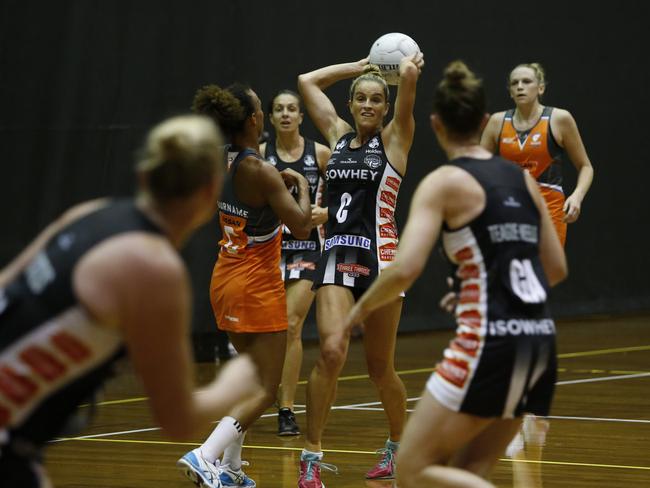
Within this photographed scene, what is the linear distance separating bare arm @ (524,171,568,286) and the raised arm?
8.57 feet

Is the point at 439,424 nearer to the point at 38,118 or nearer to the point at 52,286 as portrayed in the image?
the point at 52,286

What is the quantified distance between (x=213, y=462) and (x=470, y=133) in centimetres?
240

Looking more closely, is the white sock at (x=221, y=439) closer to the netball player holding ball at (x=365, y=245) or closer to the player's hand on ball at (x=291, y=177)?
the netball player holding ball at (x=365, y=245)

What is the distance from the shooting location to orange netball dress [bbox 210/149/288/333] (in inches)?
226

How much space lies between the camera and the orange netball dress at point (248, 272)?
5.74 metres

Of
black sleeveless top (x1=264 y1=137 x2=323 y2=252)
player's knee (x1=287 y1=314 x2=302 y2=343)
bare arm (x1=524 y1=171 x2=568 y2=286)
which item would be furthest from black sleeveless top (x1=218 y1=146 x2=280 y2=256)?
black sleeveless top (x1=264 y1=137 x2=323 y2=252)

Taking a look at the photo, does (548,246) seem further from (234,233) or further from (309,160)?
(309,160)

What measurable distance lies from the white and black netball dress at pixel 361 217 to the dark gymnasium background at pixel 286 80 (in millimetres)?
4832

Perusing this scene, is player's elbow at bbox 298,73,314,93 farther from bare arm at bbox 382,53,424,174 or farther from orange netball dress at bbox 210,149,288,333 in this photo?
orange netball dress at bbox 210,149,288,333

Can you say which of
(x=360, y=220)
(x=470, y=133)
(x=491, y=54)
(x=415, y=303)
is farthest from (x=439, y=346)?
(x=470, y=133)

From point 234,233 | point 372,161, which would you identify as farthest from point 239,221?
point 372,161

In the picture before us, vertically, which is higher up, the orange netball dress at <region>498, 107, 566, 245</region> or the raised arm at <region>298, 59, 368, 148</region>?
the raised arm at <region>298, 59, 368, 148</region>

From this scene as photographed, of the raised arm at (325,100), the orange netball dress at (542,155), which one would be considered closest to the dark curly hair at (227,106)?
the raised arm at (325,100)

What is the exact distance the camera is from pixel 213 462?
5582 mm
